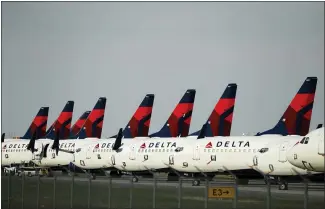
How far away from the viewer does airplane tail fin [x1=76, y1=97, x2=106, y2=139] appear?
93.0 metres

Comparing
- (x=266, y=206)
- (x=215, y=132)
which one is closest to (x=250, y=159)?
(x=215, y=132)

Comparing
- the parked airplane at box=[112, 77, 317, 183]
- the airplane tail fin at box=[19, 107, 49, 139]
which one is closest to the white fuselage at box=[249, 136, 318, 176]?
the parked airplane at box=[112, 77, 317, 183]

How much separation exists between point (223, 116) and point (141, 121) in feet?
45.6

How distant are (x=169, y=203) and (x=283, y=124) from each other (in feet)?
109

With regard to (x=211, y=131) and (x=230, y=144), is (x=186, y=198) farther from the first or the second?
(x=211, y=131)

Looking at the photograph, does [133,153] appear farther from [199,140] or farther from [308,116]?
[308,116]

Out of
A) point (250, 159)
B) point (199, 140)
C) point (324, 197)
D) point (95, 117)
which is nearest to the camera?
point (324, 197)

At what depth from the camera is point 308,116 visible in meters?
62.9

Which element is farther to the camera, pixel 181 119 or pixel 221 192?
pixel 181 119

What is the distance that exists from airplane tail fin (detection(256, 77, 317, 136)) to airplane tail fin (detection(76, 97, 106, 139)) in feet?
118

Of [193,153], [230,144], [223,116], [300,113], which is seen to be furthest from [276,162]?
[223,116]

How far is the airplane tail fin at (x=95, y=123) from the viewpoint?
305 ft

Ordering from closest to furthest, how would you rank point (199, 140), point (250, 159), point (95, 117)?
point (250, 159) < point (199, 140) < point (95, 117)

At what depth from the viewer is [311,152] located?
38094 mm
